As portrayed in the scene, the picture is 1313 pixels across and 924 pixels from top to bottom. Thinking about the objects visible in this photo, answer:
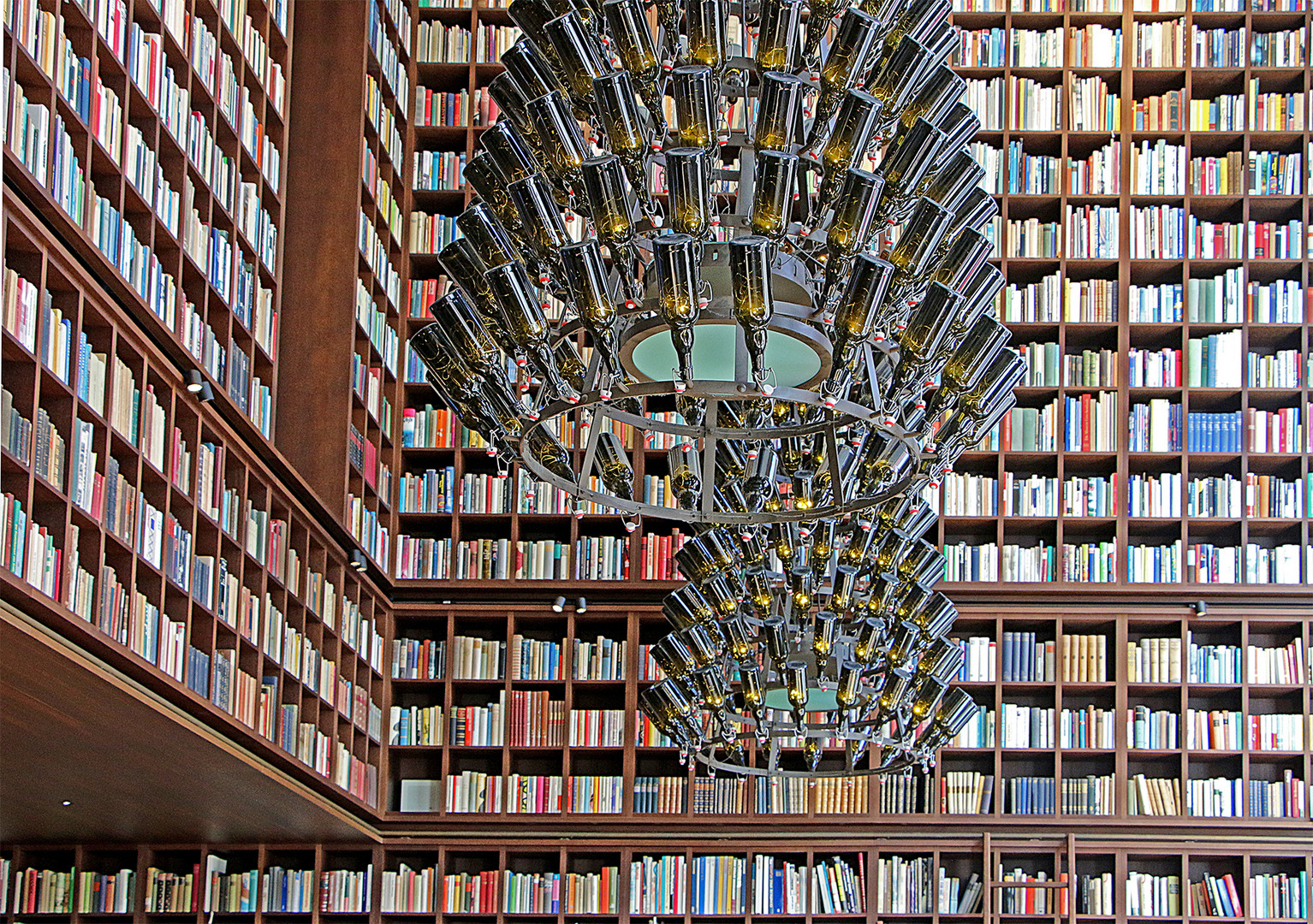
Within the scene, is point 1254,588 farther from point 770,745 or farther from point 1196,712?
point 770,745

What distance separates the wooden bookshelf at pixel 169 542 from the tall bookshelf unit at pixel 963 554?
9cm

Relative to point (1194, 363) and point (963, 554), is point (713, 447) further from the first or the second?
point (1194, 363)

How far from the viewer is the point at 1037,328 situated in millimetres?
10586

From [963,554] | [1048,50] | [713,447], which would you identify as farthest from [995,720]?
[713,447]

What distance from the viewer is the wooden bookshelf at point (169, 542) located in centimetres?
589

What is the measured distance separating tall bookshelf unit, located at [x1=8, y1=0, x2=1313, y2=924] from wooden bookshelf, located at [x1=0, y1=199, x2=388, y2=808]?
94mm

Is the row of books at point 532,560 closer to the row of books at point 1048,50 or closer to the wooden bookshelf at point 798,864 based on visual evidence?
the wooden bookshelf at point 798,864

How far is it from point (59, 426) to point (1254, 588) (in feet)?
21.0

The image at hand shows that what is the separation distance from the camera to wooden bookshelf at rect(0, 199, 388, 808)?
19.3 feet

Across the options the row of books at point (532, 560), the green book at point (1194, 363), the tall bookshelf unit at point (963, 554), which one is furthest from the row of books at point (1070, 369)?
the row of books at point (532, 560)

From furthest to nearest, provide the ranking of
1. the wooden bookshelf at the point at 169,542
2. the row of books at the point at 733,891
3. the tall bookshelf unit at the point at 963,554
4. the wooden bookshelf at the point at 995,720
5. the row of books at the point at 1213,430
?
the row of books at the point at 1213,430 < the wooden bookshelf at the point at 995,720 < the row of books at the point at 733,891 < the tall bookshelf unit at the point at 963,554 < the wooden bookshelf at the point at 169,542

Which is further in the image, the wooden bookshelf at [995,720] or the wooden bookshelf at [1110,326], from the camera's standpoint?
the wooden bookshelf at [1110,326]

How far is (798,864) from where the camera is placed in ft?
33.4

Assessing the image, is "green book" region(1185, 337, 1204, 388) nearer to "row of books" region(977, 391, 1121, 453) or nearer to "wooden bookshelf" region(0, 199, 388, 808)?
"row of books" region(977, 391, 1121, 453)
